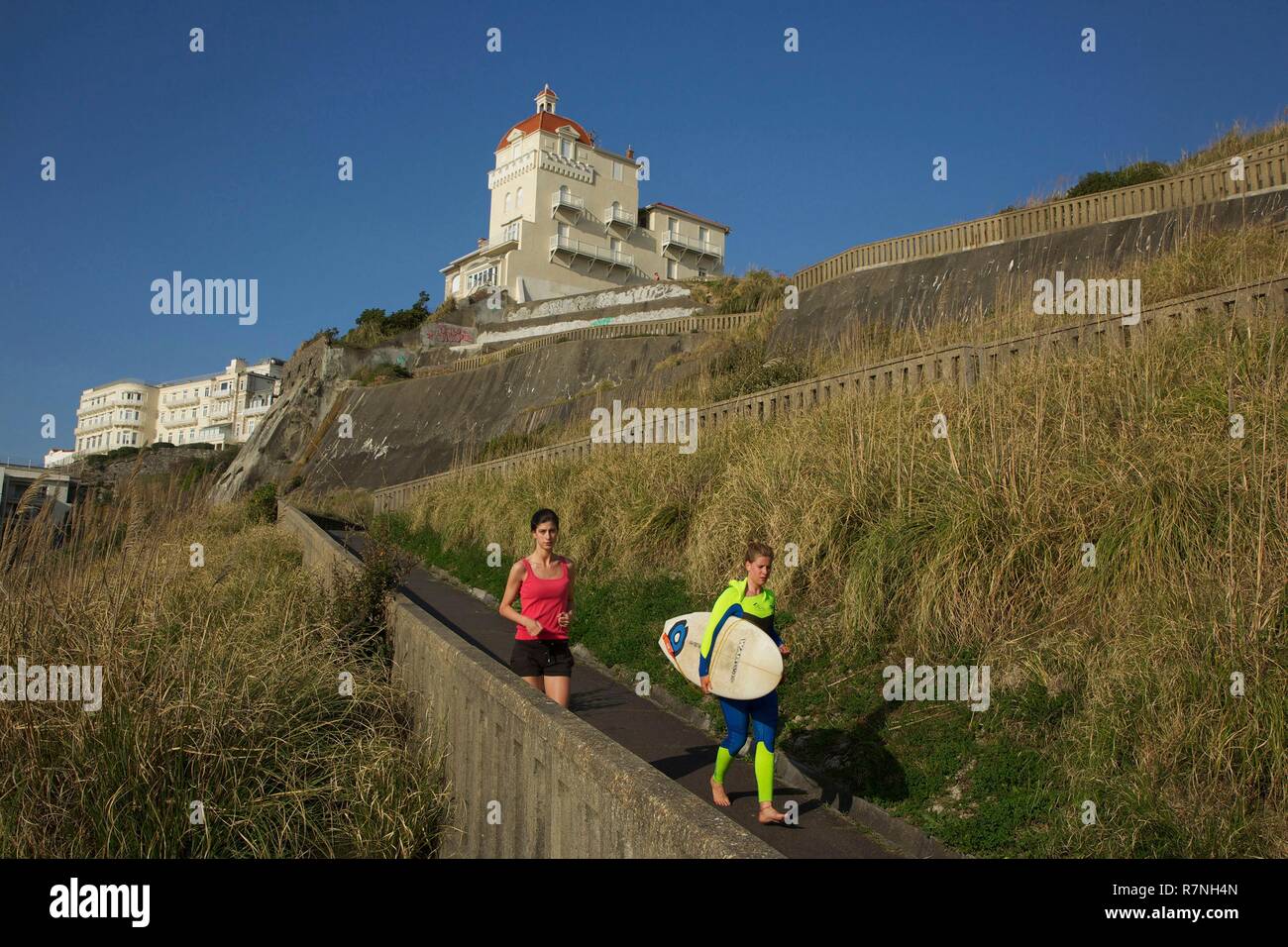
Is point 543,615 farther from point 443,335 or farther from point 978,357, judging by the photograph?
point 443,335

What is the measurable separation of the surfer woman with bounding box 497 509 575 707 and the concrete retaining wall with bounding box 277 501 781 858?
0.45 meters

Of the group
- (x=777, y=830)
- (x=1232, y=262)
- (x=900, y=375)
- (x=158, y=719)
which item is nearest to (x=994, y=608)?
(x=777, y=830)

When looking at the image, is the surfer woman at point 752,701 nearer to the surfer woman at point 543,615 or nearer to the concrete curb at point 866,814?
the concrete curb at point 866,814

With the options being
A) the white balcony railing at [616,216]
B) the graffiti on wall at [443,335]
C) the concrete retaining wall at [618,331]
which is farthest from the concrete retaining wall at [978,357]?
the white balcony railing at [616,216]

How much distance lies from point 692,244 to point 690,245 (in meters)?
0.33

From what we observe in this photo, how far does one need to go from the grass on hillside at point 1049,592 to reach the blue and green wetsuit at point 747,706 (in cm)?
71

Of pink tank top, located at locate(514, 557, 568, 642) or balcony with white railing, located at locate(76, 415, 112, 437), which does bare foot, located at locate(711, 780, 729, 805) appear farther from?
balcony with white railing, located at locate(76, 415, 112, 437)

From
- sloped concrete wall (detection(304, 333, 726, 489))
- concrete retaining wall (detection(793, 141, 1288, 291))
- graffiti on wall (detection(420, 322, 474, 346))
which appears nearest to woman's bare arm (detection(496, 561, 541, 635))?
concrete retaining wall (detection(793, 141, 1288, 291))

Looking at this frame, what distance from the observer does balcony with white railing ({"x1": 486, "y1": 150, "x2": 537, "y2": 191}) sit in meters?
64.8

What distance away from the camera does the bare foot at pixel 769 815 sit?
5.41 metres

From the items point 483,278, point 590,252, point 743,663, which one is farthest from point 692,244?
point 743,663

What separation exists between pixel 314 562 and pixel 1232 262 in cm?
1250

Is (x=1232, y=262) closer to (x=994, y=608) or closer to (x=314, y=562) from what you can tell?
(x=994, y=608)
